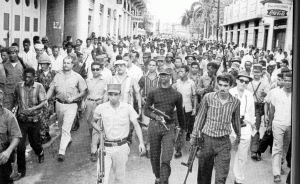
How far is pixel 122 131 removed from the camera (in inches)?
153

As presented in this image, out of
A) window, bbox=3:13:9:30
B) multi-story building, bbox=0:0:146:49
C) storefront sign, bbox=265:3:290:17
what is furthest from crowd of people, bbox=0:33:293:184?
multi-story building, bbox=0:0:146:49

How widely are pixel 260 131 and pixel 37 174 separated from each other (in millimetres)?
3746

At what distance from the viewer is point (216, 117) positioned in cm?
388

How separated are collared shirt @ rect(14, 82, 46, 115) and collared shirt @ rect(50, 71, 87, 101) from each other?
0.54 m

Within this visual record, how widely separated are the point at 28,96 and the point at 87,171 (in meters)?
1.28

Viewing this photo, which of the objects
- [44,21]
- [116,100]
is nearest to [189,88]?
[116,100]

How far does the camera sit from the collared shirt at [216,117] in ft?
12.7

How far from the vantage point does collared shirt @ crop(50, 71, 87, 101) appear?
216 inches

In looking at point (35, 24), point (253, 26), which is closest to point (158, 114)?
point (35, 24)

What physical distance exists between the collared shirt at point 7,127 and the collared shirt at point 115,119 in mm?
848

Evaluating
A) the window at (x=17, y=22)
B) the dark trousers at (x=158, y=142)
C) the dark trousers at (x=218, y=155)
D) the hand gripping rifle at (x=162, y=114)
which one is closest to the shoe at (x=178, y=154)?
the dark trousers at (x=158, y=142)

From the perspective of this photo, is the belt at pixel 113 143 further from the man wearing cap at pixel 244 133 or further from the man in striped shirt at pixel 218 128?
the man wearing cap at pixel 244 133

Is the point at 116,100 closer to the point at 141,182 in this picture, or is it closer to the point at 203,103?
the point at 203,103

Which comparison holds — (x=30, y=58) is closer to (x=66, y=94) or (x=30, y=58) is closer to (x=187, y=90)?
(x=66, y=94)
